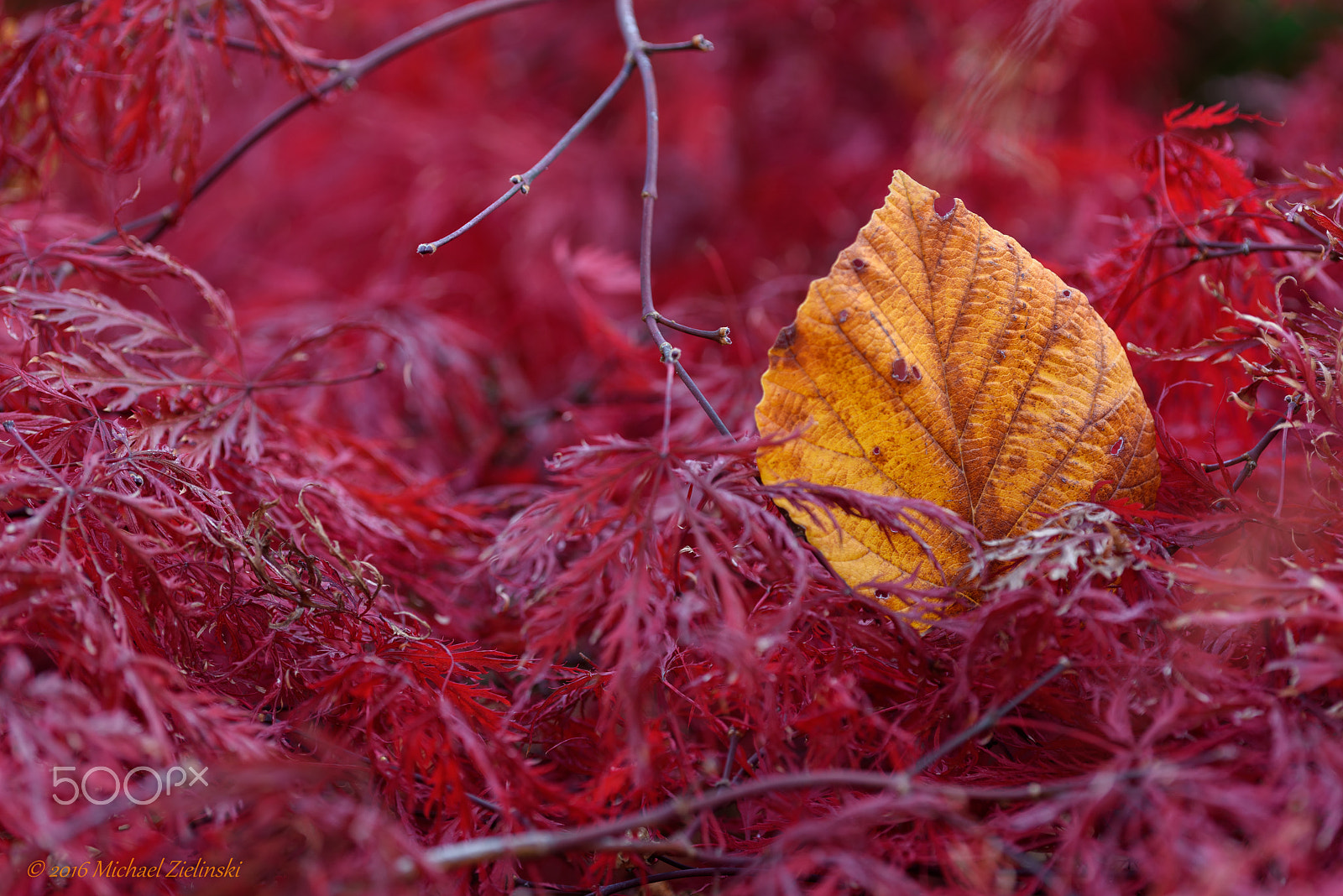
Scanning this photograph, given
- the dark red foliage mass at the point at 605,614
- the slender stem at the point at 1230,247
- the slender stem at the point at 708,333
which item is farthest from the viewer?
the slender stem at the point at 1230,247

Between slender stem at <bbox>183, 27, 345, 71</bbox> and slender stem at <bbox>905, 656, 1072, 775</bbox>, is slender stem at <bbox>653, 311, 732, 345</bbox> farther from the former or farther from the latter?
slender stem at <bbox>183, 27, 345, 71</bbox>

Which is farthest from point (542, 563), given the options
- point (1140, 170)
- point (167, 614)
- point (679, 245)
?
point (679, 245)

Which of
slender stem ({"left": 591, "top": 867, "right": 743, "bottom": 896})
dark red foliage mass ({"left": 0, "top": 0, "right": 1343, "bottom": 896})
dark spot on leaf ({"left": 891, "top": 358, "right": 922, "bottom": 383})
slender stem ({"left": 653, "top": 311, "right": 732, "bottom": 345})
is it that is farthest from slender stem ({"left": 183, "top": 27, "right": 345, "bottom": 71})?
slender stem ({"left": 591, "top": 867, "right": 743, "bottom": 896})

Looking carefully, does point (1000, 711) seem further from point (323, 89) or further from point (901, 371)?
point (323, 89)

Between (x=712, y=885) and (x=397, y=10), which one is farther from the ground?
(x=397, y=10)


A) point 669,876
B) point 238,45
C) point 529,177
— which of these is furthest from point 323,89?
point 669,876

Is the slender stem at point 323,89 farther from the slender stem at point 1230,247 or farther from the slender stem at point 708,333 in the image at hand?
the slender stem at point 1230,247

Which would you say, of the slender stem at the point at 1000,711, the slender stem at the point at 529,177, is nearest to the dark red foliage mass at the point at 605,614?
the slender stem at the point at 1000,711

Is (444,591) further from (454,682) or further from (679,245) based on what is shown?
(679,245)
